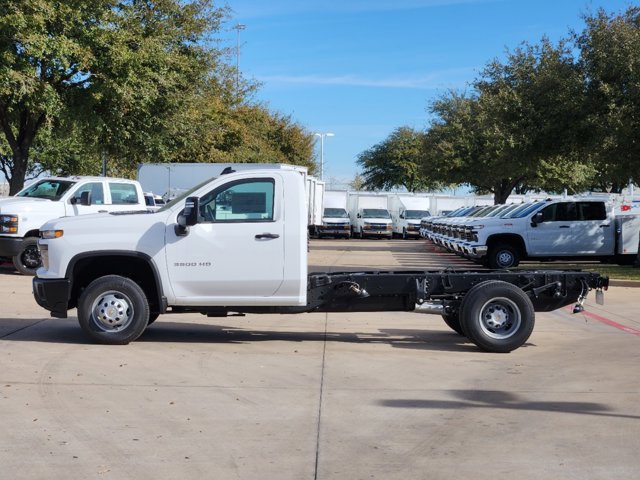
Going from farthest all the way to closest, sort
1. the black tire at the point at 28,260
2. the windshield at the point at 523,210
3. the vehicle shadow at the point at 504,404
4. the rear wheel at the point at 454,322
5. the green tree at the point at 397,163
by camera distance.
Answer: the green tree at the point at 397,163, the windshield at the point at 523,210, the black tire at the point at 28,260, the rear wheel at the point at 454,322, the vehicle shadow at the point at 504,404

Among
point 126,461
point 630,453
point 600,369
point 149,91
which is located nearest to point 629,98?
point 149,91

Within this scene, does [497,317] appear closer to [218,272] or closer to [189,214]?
[218,272]

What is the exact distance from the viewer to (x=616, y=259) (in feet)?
77.3

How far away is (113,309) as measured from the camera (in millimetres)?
9922

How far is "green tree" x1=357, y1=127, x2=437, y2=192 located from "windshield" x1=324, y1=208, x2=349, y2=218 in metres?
25.1

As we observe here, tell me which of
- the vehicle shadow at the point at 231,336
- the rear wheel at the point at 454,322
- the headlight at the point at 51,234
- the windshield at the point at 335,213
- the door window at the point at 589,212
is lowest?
the vehicle shadow at the point at 231,336

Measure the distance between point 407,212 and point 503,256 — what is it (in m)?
27.0

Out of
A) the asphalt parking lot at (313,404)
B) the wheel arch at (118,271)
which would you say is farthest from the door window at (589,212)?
the wheel arch at (118,271)

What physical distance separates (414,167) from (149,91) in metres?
53.4

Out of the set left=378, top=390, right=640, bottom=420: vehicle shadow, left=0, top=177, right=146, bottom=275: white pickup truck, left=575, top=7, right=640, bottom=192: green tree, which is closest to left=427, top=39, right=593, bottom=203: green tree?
left=575, top=7, right=640, bottom=192: green tree

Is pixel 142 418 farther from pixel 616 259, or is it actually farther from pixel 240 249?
pixel 616 259

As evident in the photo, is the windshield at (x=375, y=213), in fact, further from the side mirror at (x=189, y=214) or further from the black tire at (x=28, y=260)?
the side mirror at (x=189, y=214)

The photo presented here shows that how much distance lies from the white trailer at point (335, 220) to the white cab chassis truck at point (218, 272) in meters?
35.8

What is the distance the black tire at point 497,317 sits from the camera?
32.7 ft
